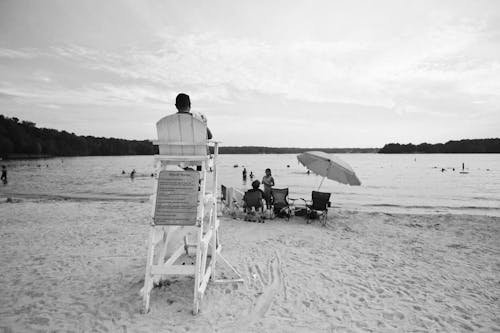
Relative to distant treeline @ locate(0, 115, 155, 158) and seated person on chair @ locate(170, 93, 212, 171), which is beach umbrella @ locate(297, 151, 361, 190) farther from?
distant treeline @ locate(0, 115, 155, 158)

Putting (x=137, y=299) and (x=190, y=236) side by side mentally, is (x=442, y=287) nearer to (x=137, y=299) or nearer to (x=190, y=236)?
(x=137, y=299)

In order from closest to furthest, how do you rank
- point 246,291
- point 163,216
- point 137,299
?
point 163,216 → point 137,299 → point 246,291

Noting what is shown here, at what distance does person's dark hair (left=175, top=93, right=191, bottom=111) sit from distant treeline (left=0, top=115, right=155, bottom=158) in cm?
11406

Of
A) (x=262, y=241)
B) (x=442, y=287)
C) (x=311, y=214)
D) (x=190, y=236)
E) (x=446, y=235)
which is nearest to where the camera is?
(x=442, y=287)

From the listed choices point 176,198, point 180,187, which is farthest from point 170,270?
point 180,187

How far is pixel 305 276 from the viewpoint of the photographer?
5.29 meters

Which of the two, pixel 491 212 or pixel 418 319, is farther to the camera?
pixel 491 212

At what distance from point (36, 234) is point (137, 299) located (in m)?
5.82

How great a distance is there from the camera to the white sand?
12.3 ft

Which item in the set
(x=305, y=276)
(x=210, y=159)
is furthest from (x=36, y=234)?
(x=305, y=276)

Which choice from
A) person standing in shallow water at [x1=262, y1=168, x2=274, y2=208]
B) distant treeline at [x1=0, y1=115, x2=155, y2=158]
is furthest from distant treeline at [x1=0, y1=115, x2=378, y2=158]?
person standing in shallow water at [x1=262, y1=168, x2=274, y2=208]

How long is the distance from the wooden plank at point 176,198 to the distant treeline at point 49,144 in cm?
11409

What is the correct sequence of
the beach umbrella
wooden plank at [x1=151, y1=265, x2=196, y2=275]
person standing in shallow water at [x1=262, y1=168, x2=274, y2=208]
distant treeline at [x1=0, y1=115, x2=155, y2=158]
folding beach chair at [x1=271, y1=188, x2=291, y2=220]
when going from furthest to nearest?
1. distant treeline at [x1=0, y1=115, x2=155, y2=158]
2. person standing in shallow water at [x1=262, y1=168, x2=274, y2=208]
3. folding beach chair at [x1=271, y1=188, x2=291, y2=220]
4. the beach umbrella
5. wooden plank at [x1=151, y1=265, x2=196, y2=275]

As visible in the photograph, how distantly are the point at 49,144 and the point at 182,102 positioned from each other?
523 ft
